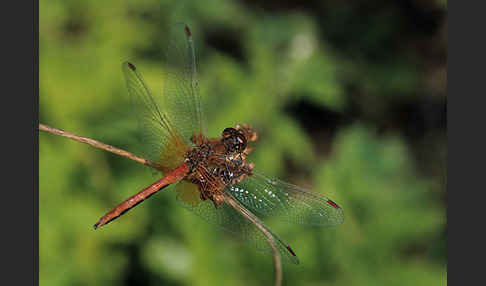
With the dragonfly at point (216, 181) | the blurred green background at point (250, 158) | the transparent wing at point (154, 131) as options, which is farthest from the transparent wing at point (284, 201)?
the blurred green background at point (250, 158)

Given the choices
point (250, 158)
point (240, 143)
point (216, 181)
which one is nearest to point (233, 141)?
point (240, 143)

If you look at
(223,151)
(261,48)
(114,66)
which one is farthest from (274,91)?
(223,151)

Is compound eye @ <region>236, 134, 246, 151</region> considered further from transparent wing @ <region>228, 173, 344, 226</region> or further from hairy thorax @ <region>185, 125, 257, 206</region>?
transparent wing @ <region>228, 173, 344, 226</region>

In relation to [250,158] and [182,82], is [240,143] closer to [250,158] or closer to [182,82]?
[182,82]

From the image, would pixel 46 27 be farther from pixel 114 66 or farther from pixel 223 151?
pixel 223 151

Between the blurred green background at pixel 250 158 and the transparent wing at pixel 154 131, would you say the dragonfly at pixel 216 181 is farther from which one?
the blurred green background at pixel 250 158

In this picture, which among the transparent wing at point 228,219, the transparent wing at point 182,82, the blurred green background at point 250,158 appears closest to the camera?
the transparent wing at point 228,219

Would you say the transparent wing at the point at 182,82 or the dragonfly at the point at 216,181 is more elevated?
the transparent wing at the point at 182,82

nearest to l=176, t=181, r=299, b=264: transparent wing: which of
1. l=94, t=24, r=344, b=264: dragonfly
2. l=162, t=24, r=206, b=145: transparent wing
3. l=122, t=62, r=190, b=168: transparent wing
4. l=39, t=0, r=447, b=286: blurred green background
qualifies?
l=94, t=24, r=344, b=264: dragonfly
